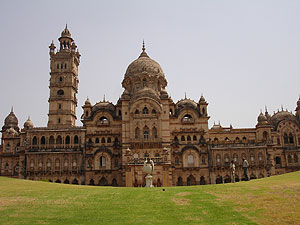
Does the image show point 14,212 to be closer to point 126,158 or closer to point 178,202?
point 178,202

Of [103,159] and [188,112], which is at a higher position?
[188,112]

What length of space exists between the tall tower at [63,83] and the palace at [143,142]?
28 cm

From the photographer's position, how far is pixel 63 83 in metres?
69.3

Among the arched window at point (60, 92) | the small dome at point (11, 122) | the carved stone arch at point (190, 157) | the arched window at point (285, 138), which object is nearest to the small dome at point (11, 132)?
the small dome at point (11, 122)

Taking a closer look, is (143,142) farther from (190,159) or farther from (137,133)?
(190,159)

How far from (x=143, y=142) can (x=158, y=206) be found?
3385 cm

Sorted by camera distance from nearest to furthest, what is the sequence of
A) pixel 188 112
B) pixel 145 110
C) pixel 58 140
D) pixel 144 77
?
pixel 145 110, pixel 58 140, pixel 188 112, pixel 144 77

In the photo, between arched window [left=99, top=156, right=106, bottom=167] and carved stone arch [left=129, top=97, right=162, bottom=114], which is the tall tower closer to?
arched window [left=99, top=156, right=106, bottom=167]

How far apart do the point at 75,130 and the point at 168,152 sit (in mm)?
16799

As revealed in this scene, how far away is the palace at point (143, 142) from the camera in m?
60.3

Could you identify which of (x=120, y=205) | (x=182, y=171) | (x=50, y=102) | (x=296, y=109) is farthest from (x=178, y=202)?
(x=296, y=109)


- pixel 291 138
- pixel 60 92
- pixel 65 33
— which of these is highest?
pixel 65 33

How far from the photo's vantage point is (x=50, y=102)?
68.4m

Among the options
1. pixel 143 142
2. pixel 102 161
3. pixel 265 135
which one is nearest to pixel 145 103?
pixel 143 142
